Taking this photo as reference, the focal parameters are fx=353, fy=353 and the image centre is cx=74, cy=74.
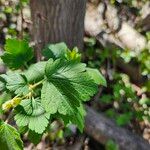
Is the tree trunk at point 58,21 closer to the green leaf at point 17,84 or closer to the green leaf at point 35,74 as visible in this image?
the green leaf at point 35,74

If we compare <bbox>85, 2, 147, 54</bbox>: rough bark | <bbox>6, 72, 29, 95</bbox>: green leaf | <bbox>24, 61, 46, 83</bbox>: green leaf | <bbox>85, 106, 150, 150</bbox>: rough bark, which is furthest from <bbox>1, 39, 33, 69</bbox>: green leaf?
<bbox>85, 2, 147, 54</bbox>: rough bark

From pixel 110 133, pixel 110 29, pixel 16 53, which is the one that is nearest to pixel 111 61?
pixel 110 29

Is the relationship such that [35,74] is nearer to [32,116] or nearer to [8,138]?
[32,116]

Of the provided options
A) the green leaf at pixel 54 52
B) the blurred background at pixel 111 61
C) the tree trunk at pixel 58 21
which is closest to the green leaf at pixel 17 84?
the green leaf at pixel 54 52

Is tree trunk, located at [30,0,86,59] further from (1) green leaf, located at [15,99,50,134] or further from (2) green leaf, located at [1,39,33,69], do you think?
(1) green leaf, located at [15,99,50,134]

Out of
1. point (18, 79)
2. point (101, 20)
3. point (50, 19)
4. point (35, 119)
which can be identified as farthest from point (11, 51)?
A: point (101, 20)
